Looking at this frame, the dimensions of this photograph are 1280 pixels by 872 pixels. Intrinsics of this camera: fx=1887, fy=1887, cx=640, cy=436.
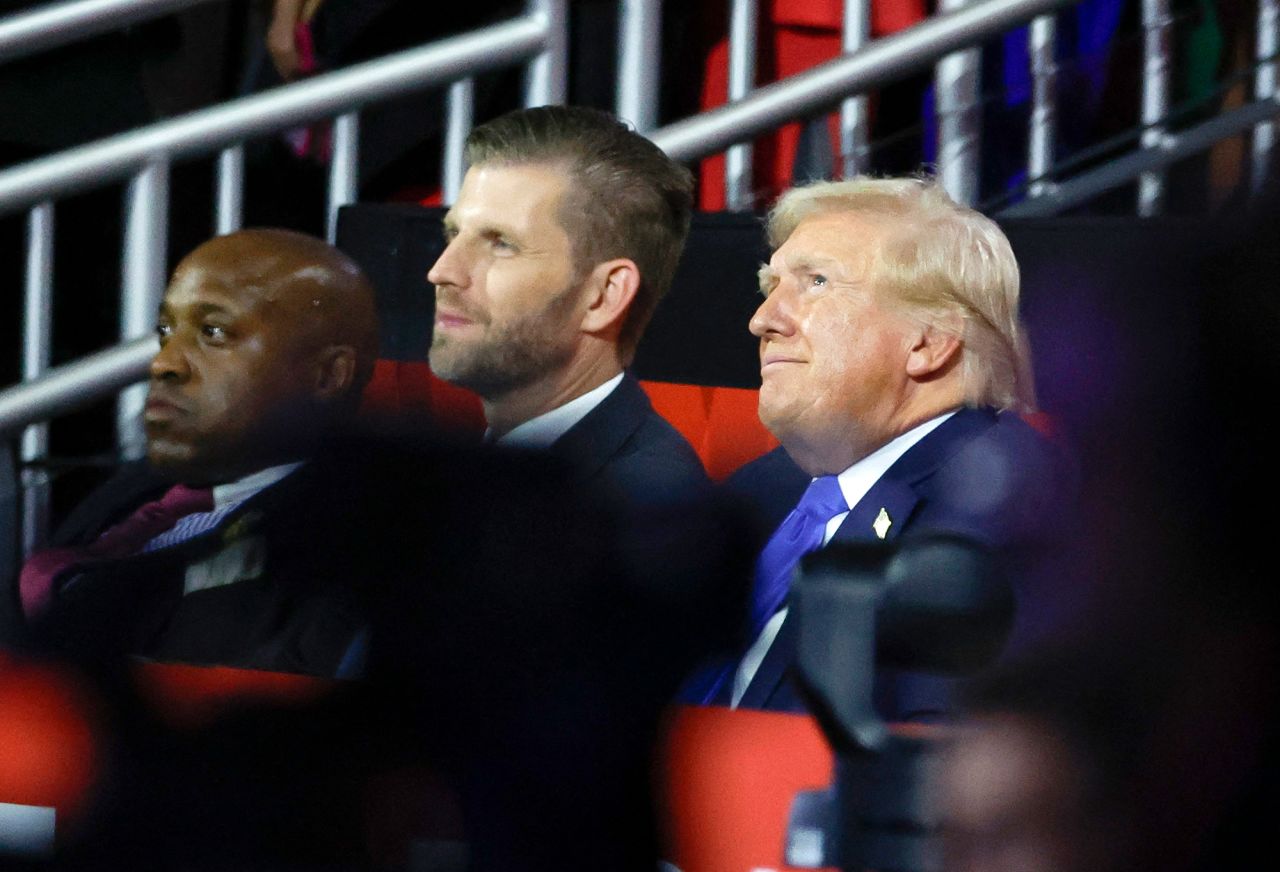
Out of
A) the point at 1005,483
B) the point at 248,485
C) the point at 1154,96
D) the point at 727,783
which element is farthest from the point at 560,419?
→ the point at 1154,96

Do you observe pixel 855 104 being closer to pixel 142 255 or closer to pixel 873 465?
pixel 142 255

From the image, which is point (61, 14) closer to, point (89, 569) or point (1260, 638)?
point (89, 569)

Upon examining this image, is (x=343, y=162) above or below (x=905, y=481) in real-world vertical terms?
above

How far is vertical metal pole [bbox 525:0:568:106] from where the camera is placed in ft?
9.37

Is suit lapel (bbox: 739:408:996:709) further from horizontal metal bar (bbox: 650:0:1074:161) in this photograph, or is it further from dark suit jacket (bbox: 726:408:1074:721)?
horizontal metal bar (bbox: 650:0:1074:161)

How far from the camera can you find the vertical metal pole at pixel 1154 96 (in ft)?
8.47

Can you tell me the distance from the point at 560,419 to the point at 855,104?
4.03 feet

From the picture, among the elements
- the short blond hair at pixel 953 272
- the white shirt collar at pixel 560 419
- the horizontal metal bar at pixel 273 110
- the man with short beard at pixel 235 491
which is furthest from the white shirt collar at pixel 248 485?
the horizontal metal bar at pixel 273 110

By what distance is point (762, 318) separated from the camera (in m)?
1.65

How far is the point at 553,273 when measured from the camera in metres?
1.79

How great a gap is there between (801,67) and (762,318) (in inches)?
55.7

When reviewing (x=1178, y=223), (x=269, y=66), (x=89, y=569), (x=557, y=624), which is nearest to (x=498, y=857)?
(x=557, y=624)

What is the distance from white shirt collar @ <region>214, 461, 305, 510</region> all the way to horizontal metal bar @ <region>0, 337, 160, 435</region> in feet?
3.64

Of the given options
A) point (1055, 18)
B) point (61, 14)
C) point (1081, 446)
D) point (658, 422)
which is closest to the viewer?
point (1081, 446)
